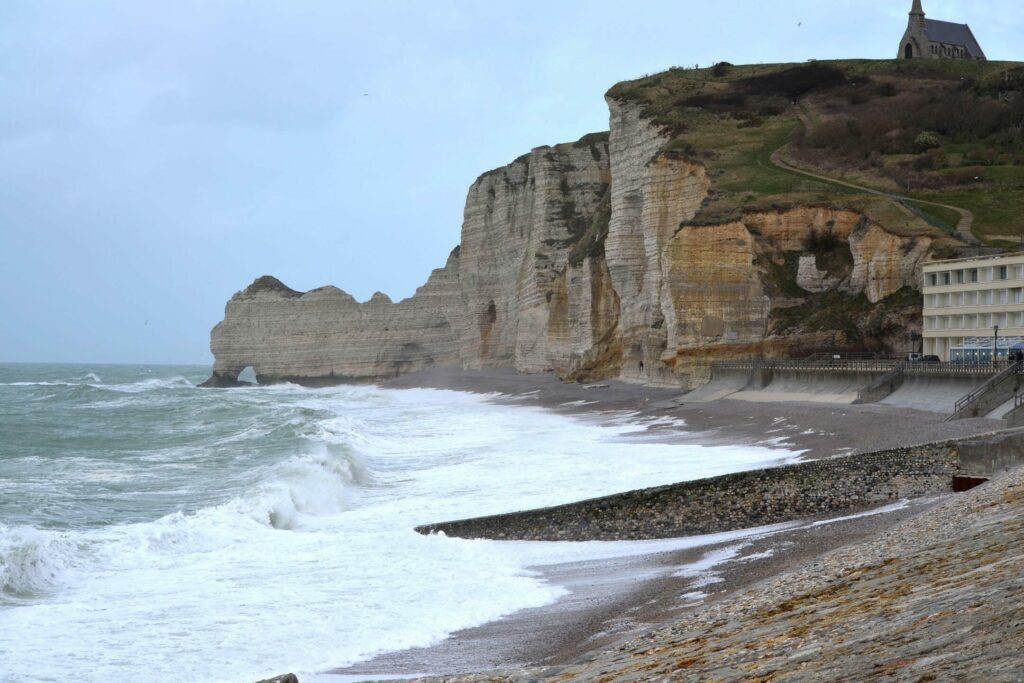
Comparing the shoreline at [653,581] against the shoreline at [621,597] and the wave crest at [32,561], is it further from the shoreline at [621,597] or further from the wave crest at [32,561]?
the wave crest at [32,561]

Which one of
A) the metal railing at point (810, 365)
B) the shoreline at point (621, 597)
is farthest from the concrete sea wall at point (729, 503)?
the metal railing at point (810, 365)

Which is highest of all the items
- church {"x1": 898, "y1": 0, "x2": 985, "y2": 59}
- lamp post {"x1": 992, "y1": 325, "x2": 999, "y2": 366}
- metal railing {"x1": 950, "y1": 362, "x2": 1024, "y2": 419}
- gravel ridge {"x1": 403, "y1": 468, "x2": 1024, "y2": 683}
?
church {"x1": 898, "y1": 0, "x2": 985, "y2": 59}

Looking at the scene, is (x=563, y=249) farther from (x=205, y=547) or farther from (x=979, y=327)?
(x=205, y=547)

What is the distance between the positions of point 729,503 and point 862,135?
4799 centimetres

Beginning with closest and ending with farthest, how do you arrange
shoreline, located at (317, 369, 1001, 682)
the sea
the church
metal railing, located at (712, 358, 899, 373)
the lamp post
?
1. shoreline, located at (317, 369, 1001, 682)
2. the sea
3. the lamp post
4. metal railing, located at (712, 358, 899, 373)
5. the church

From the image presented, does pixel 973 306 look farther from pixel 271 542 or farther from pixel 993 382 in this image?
pixel 271 542

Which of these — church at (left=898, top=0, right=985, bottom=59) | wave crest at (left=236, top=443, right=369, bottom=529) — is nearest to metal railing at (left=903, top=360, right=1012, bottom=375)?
wave crest at (left=236, top=443, right=369, bottom=529)

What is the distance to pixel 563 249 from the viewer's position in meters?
80.9

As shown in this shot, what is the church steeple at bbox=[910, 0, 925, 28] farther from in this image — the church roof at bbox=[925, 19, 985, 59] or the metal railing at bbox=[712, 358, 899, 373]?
the metal railing at bbox=[712, 358, 899, 373]

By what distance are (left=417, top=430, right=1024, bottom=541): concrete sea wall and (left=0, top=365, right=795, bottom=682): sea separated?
543 millimetres

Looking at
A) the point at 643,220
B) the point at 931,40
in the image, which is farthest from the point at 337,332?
the point at 931,40

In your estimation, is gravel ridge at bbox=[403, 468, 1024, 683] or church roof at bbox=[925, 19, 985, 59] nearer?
gravel ridge at bbox=[403, 468, 1024, 683]

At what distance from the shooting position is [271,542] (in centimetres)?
1953

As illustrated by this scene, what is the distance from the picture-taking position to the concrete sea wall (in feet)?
64.4
